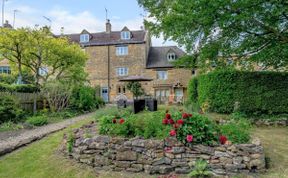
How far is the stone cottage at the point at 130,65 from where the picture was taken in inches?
1134

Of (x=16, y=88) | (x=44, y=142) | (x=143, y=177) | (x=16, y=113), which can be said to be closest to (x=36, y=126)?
(x=16, y=113)

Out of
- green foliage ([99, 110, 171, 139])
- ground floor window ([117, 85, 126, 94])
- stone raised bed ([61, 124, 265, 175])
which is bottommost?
stone raised bed ([61, 124, 265, 175])

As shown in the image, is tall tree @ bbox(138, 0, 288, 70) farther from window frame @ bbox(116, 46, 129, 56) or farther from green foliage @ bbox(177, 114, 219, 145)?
window frame @ bbox(116, 46, 129, 56)

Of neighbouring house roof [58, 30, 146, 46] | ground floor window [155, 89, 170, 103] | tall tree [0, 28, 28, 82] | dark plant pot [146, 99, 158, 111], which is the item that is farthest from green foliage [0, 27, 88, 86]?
ground floor window [155, 89, 170, 103]

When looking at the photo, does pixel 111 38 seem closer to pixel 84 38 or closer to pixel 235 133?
pixel 84 38

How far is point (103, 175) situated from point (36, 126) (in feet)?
24.1

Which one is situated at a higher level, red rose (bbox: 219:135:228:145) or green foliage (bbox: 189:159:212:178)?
red rose (bbox: 219:135:228:145)

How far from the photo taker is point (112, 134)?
221 inches

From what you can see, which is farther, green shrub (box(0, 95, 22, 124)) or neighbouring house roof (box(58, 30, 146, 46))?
neighbouring house roof (box(58, 30, 146, 46))

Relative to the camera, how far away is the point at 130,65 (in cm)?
2983

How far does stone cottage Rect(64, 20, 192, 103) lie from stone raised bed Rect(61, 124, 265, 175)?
23.1 metres

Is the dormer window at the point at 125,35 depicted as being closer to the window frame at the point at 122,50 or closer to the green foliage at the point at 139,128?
the window frame at the point at 122,50

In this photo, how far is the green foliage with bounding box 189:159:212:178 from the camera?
15.2 feet

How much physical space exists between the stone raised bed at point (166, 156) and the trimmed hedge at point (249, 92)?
640 cm
